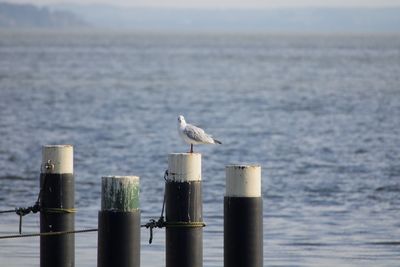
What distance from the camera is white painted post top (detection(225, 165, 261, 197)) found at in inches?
416

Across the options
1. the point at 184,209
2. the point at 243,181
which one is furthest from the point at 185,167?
the point at 243,181

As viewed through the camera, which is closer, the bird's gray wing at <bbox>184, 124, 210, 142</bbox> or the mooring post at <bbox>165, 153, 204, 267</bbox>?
the mooring post at <bbox>165, 153, 204, 267</bbox>

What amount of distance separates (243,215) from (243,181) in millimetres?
246

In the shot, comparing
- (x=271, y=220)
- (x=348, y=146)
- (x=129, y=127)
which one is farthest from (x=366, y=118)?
(x=271, y=220)

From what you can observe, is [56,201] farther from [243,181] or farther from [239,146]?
[239,146]

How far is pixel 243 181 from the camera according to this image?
34.6ft

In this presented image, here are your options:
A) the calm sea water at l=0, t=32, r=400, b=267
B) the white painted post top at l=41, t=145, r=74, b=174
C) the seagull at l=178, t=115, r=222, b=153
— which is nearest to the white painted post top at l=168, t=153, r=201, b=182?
the white painted post top at l=41, t=145, r=74, b=174

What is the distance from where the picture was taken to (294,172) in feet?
89.3

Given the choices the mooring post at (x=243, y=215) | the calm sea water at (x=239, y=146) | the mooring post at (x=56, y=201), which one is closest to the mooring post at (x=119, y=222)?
the mooring post at (x=243, y=215)

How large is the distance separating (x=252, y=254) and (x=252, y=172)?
0.60 meters

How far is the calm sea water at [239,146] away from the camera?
671 inches

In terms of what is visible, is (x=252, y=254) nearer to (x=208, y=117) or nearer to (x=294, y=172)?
(x=294, y=172)

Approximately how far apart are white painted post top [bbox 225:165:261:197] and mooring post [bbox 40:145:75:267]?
6.13 ft

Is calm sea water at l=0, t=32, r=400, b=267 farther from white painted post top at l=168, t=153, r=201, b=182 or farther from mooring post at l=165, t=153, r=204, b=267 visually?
white painted post top at l=168, t=153, r=201, b=182
